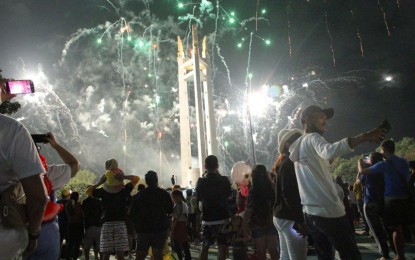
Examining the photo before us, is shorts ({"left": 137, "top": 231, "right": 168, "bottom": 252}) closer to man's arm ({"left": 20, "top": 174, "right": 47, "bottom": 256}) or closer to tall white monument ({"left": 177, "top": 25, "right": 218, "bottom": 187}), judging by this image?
man's arm ({"left": 20, "top": 174, "right": 47, "bottom": 256})

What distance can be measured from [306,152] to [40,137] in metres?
2.64

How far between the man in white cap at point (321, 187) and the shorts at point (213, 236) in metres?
2.07

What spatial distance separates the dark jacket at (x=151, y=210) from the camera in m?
6.13

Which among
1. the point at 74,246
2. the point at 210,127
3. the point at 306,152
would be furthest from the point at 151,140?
the point at 306,152

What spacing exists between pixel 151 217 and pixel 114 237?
83 cm

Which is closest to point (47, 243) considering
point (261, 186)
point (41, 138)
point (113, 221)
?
point (41, 138)

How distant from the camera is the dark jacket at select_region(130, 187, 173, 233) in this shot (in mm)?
6129

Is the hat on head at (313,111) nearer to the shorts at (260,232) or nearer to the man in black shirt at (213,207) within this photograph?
the man in black shirt at (213,207)

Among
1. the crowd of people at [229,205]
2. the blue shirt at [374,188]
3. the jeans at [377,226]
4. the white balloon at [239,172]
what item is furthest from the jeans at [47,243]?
the jeans at [377,226]

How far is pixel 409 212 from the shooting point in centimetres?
608

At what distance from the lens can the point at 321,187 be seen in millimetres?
3801

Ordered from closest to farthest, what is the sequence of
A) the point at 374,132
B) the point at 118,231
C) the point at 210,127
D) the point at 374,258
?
the point at 374,132, the point at 118,231, the point at 374,258, the point at 210,127

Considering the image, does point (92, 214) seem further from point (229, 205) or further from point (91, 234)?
point (229, 205)

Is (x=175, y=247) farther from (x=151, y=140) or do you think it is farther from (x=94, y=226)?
(x=151, y=140)
